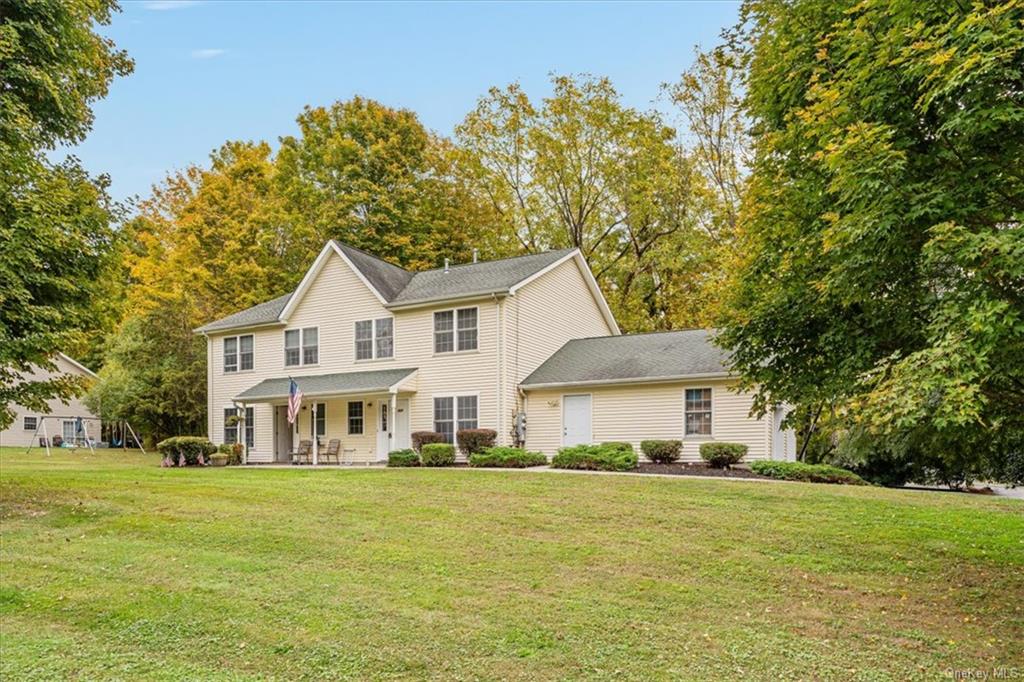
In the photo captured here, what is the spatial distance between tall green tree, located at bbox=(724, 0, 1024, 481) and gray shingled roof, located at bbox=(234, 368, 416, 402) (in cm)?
1521

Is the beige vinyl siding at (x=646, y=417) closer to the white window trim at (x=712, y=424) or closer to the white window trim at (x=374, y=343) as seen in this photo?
the white window trim at (x=712, y=424)

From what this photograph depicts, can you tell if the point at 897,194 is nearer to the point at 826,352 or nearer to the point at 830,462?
the point at 826,352

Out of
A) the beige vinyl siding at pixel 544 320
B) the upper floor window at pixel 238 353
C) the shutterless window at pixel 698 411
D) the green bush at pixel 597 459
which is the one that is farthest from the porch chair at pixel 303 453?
the shutterless window at pixel 698 411

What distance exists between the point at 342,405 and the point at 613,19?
48.1 ft

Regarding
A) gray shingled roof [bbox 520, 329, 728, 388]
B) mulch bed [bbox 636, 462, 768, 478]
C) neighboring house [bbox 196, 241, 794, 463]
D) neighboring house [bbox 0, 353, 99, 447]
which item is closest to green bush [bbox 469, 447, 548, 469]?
neighboring house [bbox 196, 241, 794, 463]

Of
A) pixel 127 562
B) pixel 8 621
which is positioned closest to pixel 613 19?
pixel 127 562

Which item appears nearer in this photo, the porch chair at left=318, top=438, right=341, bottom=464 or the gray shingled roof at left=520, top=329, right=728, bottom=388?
the gray shingled roof at left=520, top=329, right=728, bottom=388

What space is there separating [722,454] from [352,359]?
1264cm

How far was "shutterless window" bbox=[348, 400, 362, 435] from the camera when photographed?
2334 centimetres

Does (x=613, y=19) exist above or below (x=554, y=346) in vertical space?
above

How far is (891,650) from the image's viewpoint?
5863 millimetres

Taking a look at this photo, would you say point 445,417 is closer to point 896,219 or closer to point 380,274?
point 380,274

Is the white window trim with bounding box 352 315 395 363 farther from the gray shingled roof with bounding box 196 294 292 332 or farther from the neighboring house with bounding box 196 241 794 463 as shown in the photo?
the gray shingled roof with bounding box 196 294 292 332

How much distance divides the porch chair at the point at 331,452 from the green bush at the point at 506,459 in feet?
20.6
